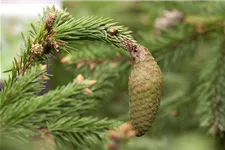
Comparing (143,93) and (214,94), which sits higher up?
(143,93)

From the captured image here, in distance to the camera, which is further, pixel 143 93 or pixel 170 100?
pixel 170 100

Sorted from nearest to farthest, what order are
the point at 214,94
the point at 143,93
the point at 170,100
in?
1. the point at 143,93
2. the point at 214,94
3. the point at 170,100

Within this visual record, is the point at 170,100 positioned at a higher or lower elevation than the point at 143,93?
lower

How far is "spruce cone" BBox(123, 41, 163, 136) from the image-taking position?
25.0 inches

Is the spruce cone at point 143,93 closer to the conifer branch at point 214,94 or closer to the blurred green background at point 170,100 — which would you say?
the blurred green background at point 170,100

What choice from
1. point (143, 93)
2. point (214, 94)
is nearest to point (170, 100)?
point (214, 94)

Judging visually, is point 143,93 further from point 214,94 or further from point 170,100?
point 170,100

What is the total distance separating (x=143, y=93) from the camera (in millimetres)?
642

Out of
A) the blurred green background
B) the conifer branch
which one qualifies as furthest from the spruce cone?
the conifer branch

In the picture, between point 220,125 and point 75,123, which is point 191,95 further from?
point 75,123

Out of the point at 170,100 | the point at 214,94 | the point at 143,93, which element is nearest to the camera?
the point at 143,93

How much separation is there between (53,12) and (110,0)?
152cm

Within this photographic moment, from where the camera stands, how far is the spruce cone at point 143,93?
2.08 ft

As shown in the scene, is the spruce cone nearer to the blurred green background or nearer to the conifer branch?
the blurred green background
